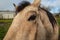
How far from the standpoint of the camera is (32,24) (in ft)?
12.9

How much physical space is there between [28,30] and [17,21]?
0.23 metres

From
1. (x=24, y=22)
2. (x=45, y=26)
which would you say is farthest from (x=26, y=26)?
(x=45, y=26)

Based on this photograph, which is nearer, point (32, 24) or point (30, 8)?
point (32, 24)

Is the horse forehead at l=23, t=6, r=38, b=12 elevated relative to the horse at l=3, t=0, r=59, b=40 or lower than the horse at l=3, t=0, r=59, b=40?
elevated

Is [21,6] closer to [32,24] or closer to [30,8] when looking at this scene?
[30,8]

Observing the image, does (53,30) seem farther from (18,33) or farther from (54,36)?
(18,33)

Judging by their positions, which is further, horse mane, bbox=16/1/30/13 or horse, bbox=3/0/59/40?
horse mane, bbox=16/1/30/13

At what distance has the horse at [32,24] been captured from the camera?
3.78m

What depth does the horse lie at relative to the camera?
12.4 feet

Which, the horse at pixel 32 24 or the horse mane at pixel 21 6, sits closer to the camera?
the horse at pixel 32 24

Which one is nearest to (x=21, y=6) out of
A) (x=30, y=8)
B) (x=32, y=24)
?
(x=30, y=8)

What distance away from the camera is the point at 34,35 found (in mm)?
3920

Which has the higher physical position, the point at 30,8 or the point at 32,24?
the point at 30,8

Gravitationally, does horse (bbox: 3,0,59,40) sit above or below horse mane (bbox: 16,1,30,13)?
below
